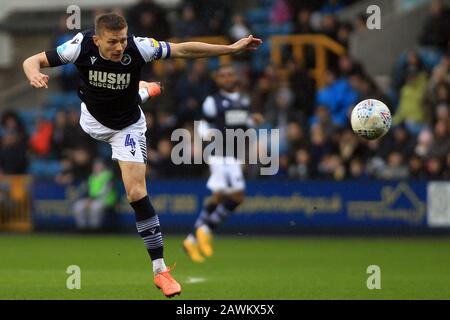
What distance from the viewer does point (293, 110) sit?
791 inches

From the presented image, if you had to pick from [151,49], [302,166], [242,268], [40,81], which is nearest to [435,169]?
[302,166]

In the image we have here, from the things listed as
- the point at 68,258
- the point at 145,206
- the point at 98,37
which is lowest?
the point at 68,258

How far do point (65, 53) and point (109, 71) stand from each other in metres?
0.41

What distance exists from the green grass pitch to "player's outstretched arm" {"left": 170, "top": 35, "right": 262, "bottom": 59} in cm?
213

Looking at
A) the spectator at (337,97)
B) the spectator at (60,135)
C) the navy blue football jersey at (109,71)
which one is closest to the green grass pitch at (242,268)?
the navy blue football jersey at (109,71)

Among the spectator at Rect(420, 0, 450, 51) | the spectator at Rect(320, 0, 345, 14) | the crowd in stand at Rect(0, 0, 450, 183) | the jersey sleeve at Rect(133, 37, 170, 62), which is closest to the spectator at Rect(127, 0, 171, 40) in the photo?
the crowd in stand at Rect(0, 0, 450, 183)

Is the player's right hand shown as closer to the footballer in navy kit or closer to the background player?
the footballer in navy kit

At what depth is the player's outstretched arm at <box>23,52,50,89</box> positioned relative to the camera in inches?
348

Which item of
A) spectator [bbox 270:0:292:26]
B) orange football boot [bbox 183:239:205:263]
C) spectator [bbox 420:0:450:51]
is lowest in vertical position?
orange football boot [bbox 183:239:205:263]

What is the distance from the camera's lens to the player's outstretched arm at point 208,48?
9344 mm

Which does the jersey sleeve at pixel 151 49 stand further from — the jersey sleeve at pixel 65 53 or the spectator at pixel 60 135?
the spectator at pixel 60 135

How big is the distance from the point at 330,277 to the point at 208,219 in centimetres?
359

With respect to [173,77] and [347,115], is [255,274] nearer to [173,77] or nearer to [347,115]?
[347,115]
